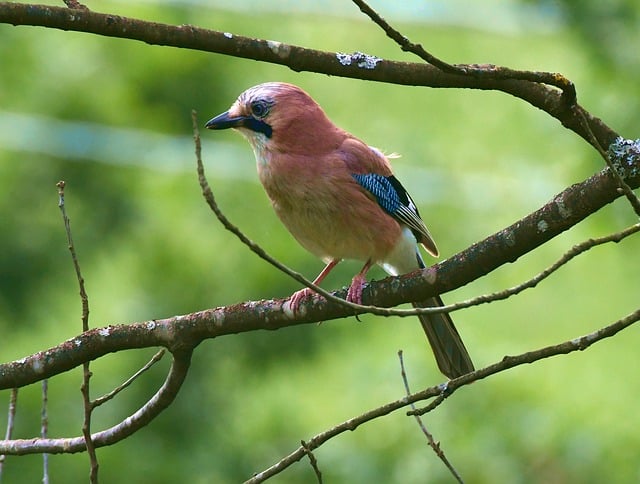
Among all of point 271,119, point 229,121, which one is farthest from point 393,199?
point 229,121

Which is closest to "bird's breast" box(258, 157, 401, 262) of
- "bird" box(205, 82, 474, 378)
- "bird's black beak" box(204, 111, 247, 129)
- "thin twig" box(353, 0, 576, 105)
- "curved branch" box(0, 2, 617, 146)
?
"bird" box(205, 82, 474, 378)

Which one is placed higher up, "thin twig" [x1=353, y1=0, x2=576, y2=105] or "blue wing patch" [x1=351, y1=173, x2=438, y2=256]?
"blue wing patch" [x1=351, y1=173, x2=438, y2=256]

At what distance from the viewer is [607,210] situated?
299 inches

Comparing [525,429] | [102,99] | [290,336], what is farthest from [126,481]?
[102,99]

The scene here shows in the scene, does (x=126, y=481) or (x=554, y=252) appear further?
(x=554, y=252)

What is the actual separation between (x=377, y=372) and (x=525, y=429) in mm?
1673

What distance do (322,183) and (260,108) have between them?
0.40m

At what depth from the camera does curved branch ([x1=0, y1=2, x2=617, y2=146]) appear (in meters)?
3.34

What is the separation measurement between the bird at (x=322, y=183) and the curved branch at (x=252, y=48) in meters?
1.48

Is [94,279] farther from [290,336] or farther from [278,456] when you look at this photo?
[278,456]

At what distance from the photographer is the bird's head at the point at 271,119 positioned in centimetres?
496

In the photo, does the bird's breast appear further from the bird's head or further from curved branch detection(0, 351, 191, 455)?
curved branch detection(0, 351, 191, 455)

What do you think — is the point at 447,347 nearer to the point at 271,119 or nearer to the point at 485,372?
the point at 271,119

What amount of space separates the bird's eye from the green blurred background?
9.04ft
